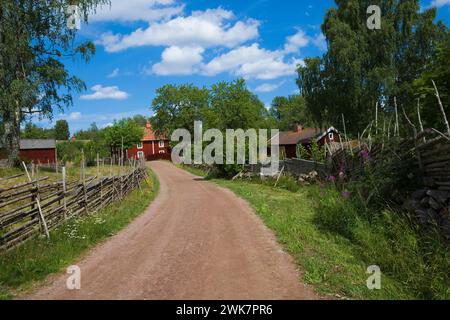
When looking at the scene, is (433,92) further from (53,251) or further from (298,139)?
(298,139)

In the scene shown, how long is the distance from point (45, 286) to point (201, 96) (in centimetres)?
6237

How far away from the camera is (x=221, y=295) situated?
5.22m

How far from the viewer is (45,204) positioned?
9.17m

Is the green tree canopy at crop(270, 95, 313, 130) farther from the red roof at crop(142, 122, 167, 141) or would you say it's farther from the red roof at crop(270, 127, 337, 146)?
the red roof at crop(270, 127, 337, 146)

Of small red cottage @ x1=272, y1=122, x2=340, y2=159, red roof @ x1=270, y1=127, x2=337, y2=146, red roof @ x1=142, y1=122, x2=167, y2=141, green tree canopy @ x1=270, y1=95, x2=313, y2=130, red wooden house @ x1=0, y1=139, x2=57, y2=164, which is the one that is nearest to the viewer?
small red cottage @ x1=272, y1=122, x2=340, y2=159

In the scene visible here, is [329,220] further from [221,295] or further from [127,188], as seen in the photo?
[127,188]

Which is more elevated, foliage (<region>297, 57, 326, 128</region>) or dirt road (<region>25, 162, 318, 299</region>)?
foliage (<region>297, 57, 326, 128</region>)

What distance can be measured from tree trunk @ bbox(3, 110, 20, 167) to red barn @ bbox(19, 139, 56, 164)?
23.6m

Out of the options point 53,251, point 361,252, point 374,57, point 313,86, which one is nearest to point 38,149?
point 313,86

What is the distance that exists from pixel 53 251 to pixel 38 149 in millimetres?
46482

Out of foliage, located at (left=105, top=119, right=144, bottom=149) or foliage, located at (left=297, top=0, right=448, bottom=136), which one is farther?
foliage, located at (left=105, top=119, right=144, bottom=149)

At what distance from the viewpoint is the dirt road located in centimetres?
541

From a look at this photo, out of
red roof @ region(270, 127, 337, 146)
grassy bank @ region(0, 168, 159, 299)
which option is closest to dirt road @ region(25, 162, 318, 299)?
grassy bank @ region(0, 168, 159, 299)
